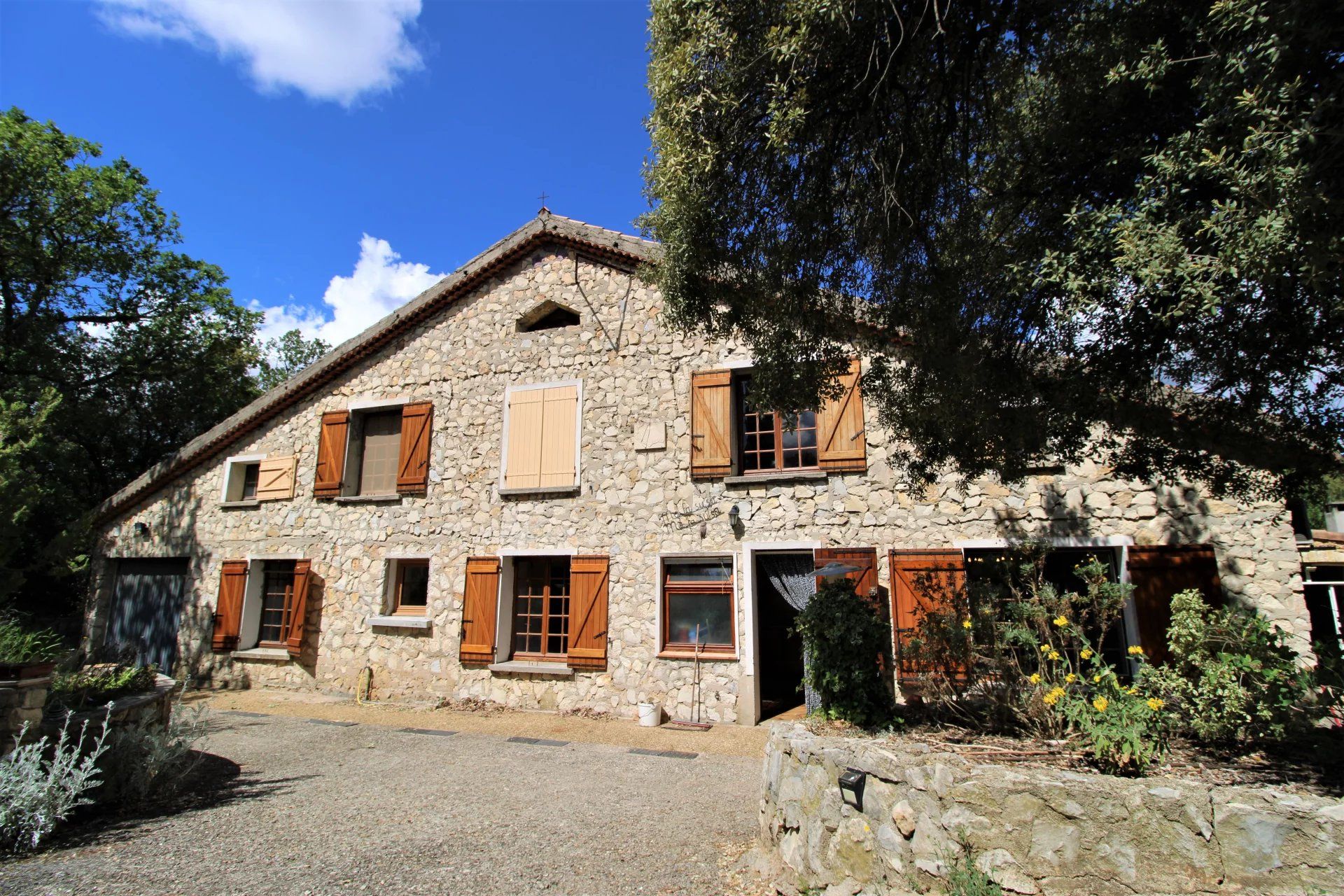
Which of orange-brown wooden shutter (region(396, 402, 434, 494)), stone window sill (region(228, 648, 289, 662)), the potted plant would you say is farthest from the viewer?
stone window sill (region(228, 648, 289, 662))

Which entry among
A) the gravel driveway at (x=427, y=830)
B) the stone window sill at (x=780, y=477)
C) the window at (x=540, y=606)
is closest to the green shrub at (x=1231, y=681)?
the gravel driveway at (x=427, y=830)

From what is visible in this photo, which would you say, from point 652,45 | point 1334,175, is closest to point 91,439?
point 652,45

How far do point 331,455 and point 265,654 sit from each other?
11.5 feet

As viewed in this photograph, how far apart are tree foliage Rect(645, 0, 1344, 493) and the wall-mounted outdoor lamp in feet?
8.35

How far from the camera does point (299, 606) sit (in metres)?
11.3

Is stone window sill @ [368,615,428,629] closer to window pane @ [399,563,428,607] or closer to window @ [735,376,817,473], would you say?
window pane @ [399,563,428,607]

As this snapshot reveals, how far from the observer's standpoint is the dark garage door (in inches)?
495

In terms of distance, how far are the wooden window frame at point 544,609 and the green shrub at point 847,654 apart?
4.83 m

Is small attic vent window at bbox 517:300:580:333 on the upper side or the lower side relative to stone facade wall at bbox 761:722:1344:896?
upper

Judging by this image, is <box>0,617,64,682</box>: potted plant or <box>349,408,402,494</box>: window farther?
<box>349,408,402,494</box>: window

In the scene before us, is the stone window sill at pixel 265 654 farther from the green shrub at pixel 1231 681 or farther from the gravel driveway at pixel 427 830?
the green shrub at pixel 1231 681

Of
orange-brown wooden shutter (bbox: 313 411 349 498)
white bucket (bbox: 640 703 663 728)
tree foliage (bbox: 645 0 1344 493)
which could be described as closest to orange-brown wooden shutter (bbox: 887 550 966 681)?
tree foliage (bbox: 645 0 1344 493)

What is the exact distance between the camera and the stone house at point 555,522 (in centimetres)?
811

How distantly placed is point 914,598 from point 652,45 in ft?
20.7
